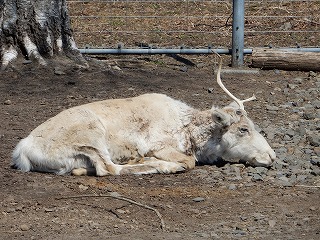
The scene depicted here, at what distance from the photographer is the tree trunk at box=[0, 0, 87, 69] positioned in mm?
10398

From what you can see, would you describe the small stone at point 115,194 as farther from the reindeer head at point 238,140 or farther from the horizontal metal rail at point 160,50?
the horizontal metal rail at point 160,50

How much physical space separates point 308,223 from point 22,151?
2.57 metres

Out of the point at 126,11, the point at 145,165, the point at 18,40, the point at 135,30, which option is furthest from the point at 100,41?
the point at 145,165

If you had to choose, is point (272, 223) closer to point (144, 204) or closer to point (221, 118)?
point (144, 204)

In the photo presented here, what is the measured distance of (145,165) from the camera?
25.4ft

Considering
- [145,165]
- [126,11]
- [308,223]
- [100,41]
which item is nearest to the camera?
[308,223]

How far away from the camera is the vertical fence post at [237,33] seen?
11.5 m

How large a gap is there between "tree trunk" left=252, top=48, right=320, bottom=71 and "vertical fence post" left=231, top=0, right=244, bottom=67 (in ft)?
0.66

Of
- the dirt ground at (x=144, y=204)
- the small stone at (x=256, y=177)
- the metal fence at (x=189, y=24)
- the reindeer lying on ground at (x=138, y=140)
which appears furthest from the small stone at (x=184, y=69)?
the small stone at (x=256, y=177)

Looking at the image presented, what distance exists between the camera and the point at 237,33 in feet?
38.1

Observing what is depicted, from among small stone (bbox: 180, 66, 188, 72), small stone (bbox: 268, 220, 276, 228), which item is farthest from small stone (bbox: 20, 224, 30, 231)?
small stone (bbox: 180, 66, 188, 72)

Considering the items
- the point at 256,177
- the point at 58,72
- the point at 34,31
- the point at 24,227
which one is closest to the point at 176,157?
the point at 256,177

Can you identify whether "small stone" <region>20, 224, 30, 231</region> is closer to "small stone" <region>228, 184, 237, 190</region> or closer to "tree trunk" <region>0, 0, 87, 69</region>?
"small stone" <region>228, 184, 237, 190</region>

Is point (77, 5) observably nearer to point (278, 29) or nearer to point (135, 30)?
point (135, 30)
